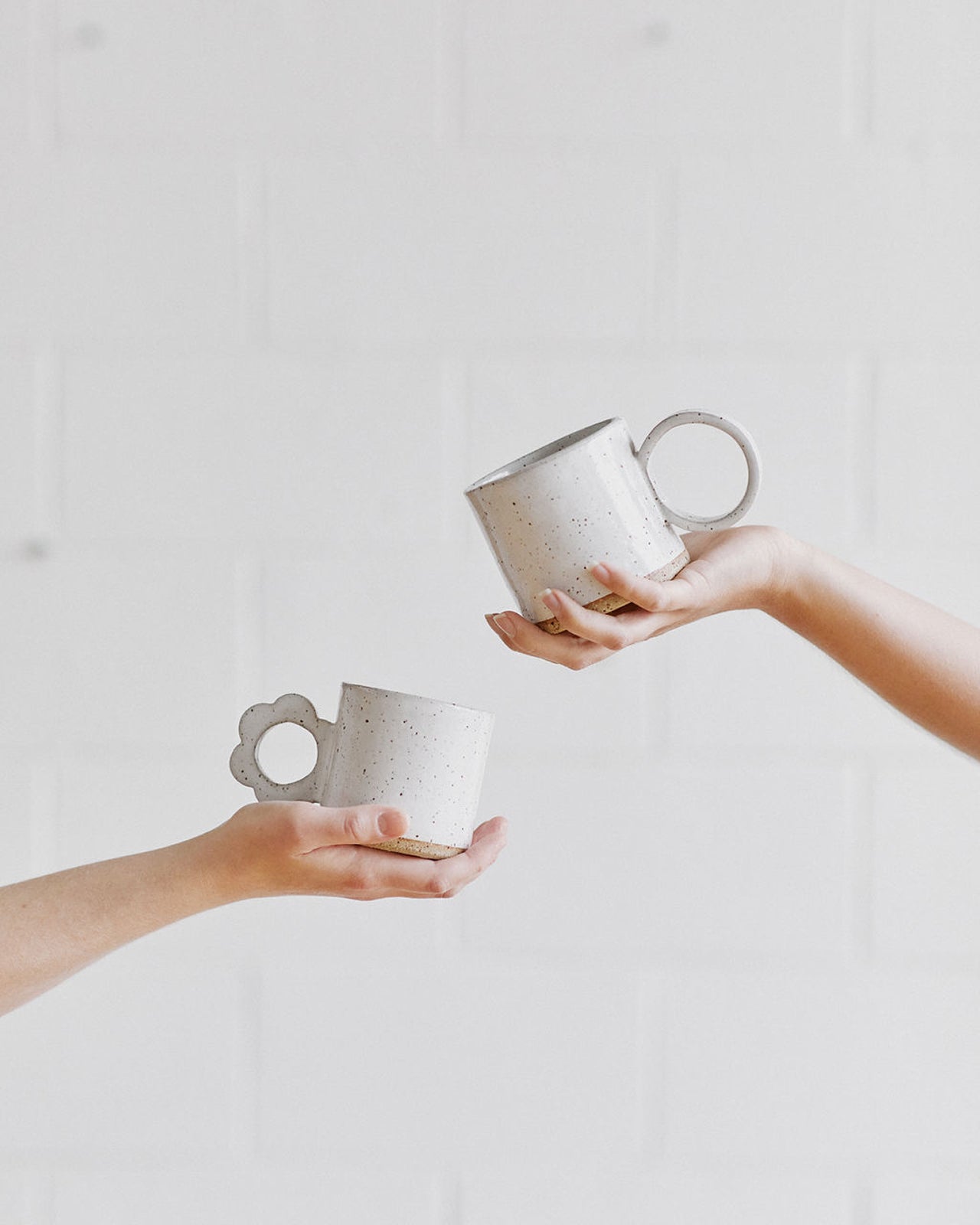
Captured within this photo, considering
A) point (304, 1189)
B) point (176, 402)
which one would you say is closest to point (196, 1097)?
point (304, 1189)

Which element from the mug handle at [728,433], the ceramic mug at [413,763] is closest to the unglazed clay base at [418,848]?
the ceramic mug at [413,763]

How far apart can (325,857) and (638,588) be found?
0.72 feet

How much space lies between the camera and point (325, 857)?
0.65 meters

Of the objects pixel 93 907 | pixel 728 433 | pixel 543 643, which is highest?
pixel 728 433

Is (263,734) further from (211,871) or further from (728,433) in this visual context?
(728,433)

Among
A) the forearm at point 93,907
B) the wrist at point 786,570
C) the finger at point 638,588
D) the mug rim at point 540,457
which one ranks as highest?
the mug rim at point 540,457

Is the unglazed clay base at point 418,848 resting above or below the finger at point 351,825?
below

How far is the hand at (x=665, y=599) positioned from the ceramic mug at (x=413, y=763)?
56 millimetres

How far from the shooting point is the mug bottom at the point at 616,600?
65cm

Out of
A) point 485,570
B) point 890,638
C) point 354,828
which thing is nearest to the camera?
point 354,828

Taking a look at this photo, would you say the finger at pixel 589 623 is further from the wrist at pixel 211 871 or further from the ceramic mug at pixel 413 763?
the wrist at pixel 211 871

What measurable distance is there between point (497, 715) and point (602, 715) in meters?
0.08

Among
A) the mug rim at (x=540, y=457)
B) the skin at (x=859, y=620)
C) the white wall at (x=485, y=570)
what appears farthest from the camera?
the white wall at (x=485, y=570)

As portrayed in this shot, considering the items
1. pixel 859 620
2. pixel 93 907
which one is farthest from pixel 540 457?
pixel 93 907
